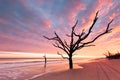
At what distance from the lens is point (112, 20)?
1261 cm

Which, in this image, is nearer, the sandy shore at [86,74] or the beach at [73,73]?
the sandy shore at [86,74]

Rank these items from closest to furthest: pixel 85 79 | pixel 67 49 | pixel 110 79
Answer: pixel 110 79, pixel 85 79, pixel 67 49

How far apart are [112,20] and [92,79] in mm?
5732

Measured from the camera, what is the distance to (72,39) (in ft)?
48.5

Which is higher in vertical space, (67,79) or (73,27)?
(73,27)

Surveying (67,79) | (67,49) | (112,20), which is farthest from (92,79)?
(67,49)

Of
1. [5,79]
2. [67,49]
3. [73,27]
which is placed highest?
[73,27]

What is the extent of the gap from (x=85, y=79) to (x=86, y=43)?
5.63m

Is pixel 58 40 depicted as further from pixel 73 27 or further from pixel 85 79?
pixel 85 79

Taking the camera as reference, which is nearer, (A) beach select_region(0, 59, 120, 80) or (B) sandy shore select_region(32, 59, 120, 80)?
(B) sandy shore select_region(32, 59, 120, 80)

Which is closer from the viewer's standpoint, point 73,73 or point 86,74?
point 86,74

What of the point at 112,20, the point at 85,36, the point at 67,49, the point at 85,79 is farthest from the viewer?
the point at 67,49

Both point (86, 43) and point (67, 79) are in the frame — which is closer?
point (67, 79)

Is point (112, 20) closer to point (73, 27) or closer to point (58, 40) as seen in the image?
point (73, 27)
